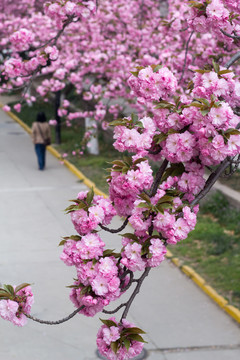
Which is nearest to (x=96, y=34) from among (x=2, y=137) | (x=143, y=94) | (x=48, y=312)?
(x=2, y=137)

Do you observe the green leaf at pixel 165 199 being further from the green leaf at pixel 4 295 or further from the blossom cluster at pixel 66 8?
the blossom cluster at pixel 66 8

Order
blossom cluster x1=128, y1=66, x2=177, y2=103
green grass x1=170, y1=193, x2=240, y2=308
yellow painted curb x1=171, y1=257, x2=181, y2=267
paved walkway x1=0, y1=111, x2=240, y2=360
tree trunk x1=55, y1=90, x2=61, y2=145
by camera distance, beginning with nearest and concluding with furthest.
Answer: blossom cluster x1=128, y1=66, x2=177, y2=103 → paved walkway x1=0, y1=111, x2=240, y2=360 → green grass x1=170, y1=193, x2=240, y2=308 → yellow painted curb x1=171, y1=257, x2=181, y2=267 → tree trunk x1=55, y1=90, x2=61, y2=145

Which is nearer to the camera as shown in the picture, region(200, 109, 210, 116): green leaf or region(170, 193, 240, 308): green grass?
region(200, 109, 210, 116): green leaf

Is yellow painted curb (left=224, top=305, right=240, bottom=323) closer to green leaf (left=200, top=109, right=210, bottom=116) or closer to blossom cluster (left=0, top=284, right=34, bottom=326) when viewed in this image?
blossom cluster (left=0, top=284, right=34, bottom=326)

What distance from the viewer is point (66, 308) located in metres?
9.20

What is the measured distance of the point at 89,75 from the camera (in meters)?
19.2

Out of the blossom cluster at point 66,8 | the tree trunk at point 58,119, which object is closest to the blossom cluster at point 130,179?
the blossom cluster at point 66,8

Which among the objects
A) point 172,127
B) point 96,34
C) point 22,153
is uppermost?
point 172,127

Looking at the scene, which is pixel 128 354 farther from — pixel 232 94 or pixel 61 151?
pixel 61 151

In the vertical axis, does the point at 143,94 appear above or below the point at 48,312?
above

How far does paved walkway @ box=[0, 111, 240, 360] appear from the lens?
8.04 m

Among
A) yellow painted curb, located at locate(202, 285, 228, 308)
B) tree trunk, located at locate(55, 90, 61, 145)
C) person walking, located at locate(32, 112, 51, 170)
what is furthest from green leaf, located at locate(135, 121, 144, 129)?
tree trunk, located at locate(55, 90, 61, 145)

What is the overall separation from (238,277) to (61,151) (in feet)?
37.8

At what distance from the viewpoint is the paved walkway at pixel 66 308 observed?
8.04m
